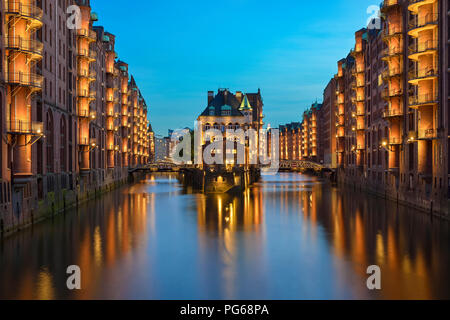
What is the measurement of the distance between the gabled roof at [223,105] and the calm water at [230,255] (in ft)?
199

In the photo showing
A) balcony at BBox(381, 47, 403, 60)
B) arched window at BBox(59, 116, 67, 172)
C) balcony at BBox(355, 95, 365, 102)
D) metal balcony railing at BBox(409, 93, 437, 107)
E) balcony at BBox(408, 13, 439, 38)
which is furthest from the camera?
balcony at BBox(355, 95, 365, 102)

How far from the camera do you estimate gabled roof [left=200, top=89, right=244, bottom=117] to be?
381ft

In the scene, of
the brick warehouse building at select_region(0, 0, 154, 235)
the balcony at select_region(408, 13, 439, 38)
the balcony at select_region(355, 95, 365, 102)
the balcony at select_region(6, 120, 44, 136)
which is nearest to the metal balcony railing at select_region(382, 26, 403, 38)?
the balcony at select_region(408, 13, 439, 38)

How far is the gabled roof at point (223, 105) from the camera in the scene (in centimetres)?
11612

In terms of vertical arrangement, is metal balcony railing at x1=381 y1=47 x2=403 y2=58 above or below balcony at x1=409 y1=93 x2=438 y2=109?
above

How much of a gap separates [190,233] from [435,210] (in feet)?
81.1

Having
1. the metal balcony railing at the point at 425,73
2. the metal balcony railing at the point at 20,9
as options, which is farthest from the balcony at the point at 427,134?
the metal balcony railing at the point at 20,9

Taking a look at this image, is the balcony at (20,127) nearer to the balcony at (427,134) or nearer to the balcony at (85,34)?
the balcony at (85,34)

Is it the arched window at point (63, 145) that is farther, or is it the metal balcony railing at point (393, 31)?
the metal balcony railing at point (393, 31)

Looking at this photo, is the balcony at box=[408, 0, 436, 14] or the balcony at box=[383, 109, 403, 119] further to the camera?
the balcony at box=[383, 109, 403, 119]

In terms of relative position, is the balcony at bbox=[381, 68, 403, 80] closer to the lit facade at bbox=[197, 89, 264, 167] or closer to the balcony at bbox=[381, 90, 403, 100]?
the balcony at bbox=[381, 90, 403, 100]

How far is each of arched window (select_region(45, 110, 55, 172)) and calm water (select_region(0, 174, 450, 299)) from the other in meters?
5.96
